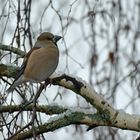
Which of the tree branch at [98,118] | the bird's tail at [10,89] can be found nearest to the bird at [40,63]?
the bird's tail at [10,89]

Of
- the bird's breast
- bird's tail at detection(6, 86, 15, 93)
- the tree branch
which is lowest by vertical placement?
the tree branch

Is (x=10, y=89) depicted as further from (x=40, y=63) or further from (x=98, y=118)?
(x=98, y=118)

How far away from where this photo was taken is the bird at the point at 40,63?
84.5 inches

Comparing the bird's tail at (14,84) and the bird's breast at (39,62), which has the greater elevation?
the bird's breast at (39,62)

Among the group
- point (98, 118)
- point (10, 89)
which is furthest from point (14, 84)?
point (98, 118)

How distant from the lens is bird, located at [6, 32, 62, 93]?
215cm

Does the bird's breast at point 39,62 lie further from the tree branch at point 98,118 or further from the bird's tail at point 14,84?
the tree branch at point 98,118

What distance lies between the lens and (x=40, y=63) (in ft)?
7.19

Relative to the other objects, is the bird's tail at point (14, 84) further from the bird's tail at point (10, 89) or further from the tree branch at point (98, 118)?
the tree branch at point (98, 118)

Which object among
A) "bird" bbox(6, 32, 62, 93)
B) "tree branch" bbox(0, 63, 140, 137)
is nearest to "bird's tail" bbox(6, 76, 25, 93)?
"bird" bbox(6, 32, 62, 93)

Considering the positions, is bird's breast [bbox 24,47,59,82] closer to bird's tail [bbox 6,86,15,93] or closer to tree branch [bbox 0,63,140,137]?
bird's tail [bbox 6,86,15,93]

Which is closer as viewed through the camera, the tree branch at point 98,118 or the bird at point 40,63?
the tree branch at point 98,118

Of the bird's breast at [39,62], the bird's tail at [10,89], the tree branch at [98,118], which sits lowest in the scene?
the tree branch at [98,118]

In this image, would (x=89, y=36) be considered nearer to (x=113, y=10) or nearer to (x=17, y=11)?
(x=113, y=10)
